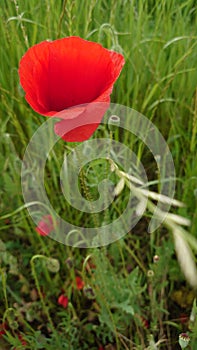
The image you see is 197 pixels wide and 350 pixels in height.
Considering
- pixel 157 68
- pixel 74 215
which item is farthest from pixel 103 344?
pixel 157 68

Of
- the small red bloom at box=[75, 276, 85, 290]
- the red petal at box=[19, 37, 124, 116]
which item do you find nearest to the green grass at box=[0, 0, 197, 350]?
the small red bloom at box=[75, 276, 85, 290]

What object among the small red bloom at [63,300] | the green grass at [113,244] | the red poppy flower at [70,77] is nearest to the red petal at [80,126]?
the red poppy flower at [70,77]

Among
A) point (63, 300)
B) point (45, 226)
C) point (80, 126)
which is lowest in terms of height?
point (63, 300)

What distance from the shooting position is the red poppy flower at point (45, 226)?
3.18 feet

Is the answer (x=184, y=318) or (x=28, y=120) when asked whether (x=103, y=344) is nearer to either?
(x=184, y=318)

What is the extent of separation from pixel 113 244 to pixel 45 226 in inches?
5.4

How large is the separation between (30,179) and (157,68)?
37cm

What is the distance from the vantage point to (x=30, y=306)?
3.35 feet

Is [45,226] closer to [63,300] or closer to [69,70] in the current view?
[63,300]

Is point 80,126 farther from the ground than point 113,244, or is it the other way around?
point 80,126

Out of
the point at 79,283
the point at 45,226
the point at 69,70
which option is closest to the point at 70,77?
the point at 69,70

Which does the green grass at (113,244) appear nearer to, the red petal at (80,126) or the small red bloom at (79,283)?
the small red bloom at (79,283)

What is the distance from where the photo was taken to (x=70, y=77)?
63 cm

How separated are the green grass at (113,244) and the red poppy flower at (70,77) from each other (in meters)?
0.28
